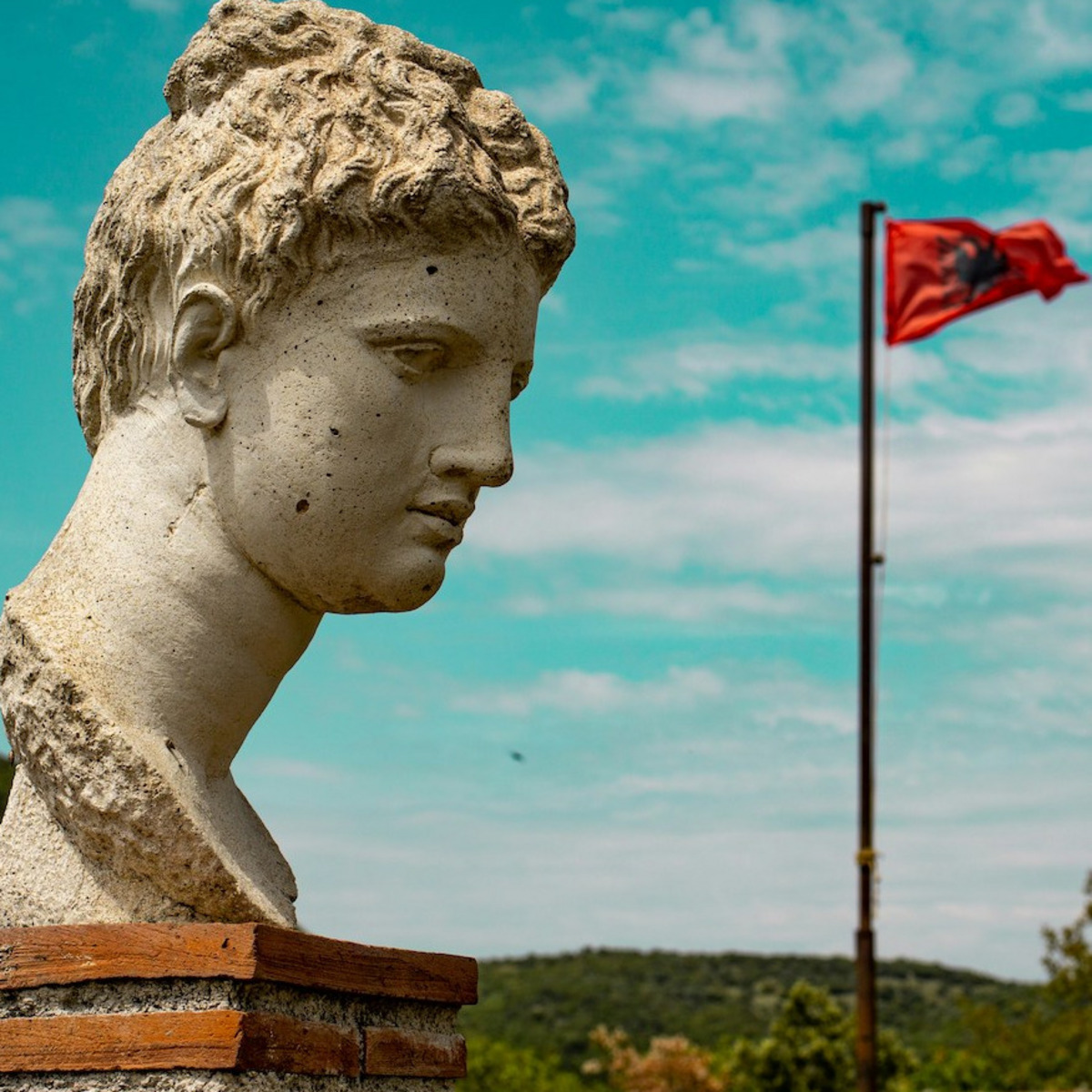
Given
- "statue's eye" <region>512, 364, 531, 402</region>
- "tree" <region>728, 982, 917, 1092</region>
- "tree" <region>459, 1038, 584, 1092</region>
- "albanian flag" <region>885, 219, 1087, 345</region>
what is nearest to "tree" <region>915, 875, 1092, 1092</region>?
"tree" <region>728, 982, 917, 1092</region>

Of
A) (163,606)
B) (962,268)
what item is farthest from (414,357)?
(962,268)

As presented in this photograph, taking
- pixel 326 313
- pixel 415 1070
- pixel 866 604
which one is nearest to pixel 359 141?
pixel 326 313

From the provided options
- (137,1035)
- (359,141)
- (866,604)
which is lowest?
(137,1035)

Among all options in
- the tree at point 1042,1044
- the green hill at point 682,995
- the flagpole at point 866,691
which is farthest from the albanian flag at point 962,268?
the green hill at point 682,995

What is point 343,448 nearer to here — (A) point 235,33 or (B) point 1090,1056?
(A) point 235,33

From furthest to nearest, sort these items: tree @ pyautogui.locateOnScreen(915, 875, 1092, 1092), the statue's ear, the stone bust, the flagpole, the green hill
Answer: the green hill
tree @ pyautogui.locateOnScreen(915, 875, 1092, 1092)
the flagpole
the statue's ear
the stone bust

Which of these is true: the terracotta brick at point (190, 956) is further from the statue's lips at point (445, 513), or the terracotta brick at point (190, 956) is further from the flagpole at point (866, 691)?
the flagpole at point (866, 691)

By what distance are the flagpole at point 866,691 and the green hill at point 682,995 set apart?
17466 millimetres

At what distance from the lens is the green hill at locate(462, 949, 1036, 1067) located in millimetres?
32344

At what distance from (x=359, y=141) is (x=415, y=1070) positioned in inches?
80.6

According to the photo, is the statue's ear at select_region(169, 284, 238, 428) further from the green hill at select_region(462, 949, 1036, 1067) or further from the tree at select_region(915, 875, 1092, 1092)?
the green hill at select_region(462, 949, 1036, 1067)

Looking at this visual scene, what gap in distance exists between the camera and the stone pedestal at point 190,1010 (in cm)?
328

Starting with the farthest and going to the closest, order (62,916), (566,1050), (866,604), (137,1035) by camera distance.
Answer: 1. (566,1050)
2. (866,604)
3. (62,916)
4. (137,1035)

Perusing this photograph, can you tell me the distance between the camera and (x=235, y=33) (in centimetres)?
388
